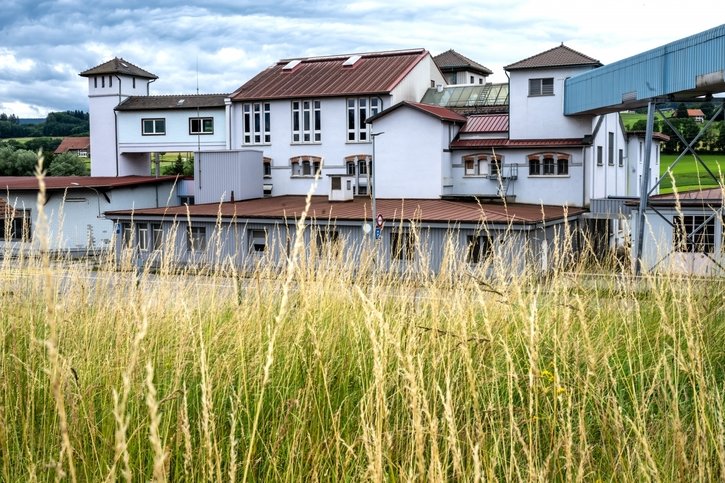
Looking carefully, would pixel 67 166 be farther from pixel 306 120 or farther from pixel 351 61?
pixel 351 61

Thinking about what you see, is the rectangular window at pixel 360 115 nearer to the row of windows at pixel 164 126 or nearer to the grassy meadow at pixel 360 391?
the row of windows at pixel 164 126

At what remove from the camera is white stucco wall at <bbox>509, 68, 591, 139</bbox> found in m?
37.7

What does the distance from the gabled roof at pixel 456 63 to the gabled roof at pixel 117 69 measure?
64.9 feet

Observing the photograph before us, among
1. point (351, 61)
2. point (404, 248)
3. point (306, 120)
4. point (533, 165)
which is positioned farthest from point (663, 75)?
point (351, 61)

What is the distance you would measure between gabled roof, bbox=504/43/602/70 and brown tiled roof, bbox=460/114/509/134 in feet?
8.88

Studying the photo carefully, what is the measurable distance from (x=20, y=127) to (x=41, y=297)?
256 feet

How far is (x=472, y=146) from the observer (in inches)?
1521

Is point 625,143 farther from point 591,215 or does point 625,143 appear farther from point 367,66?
point 367,66

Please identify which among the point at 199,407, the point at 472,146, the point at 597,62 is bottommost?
the point at 199,407

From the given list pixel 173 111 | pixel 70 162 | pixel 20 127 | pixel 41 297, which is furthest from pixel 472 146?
pixel 20 127

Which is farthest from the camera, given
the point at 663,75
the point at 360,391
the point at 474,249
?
the point at 663,75

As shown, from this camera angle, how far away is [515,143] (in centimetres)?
3819

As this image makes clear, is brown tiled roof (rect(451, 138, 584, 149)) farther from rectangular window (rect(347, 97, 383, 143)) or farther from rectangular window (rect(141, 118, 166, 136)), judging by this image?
rectangular window (rect(141, 118, 166, 136))

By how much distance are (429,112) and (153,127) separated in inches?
789
